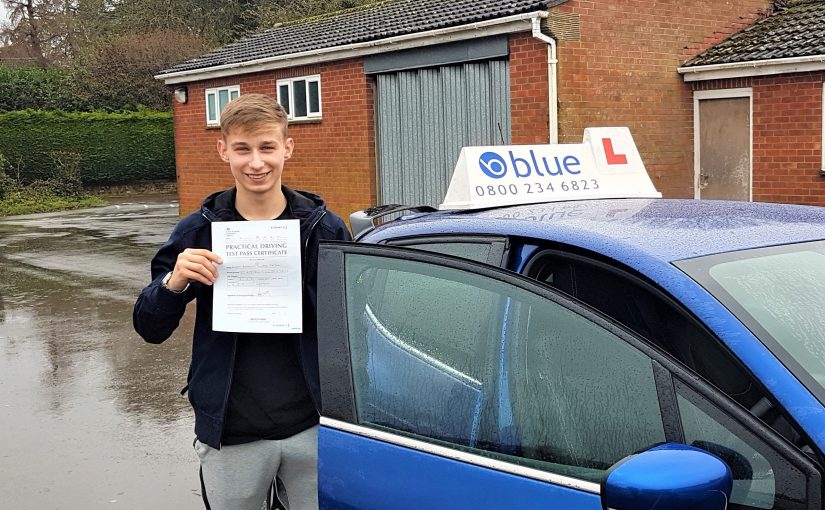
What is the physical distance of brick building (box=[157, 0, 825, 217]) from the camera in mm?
12812

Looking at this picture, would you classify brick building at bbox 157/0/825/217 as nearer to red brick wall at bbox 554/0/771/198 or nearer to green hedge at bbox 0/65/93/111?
red brick wall at bbox 554/0/771/198

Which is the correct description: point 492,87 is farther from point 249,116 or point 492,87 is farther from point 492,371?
point 492,371

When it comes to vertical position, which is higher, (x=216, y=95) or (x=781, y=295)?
(x=216, y=95)

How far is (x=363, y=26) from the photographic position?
1722cm

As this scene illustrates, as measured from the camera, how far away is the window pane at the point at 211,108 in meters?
20.2

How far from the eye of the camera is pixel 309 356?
2645mm

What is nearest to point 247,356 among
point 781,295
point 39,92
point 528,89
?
point 781,295

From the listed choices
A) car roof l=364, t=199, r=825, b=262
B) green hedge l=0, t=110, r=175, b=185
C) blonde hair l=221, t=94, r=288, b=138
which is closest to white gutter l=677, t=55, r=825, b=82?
car roof l=364, t=199, r=825, b=262

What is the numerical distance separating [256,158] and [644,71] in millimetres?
11958

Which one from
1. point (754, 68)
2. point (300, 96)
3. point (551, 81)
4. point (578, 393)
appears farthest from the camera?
point (300, 96)

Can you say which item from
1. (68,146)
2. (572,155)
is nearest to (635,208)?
(572,155)

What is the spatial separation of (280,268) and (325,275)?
0.13 meters

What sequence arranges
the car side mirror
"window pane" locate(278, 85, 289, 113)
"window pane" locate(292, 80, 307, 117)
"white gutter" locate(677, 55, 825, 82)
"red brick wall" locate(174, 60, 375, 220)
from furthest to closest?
"window pane" locate(278, 85, 289, 113) < "window pane" locate(292, 80, 307, 117) < "red brick wall" locate(174, 60, 375, 220) < "white gutter" locate(677, 55, 825, 82) < the car side mirror

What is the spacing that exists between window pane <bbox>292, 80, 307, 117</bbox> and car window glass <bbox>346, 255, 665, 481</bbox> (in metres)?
15.2
